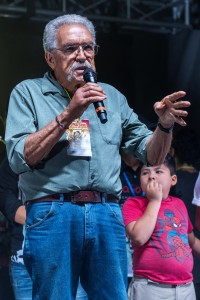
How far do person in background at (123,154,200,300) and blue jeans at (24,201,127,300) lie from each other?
94 cm

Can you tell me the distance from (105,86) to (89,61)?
176mm

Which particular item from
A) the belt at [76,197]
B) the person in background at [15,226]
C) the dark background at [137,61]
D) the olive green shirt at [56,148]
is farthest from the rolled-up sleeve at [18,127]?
the dark background at [137,61]

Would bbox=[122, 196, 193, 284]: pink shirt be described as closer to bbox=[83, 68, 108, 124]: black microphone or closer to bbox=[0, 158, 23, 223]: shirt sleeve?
bbox=[0, 158, 23, 223]: shirt sleeve

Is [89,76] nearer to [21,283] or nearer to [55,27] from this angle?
[55,27]

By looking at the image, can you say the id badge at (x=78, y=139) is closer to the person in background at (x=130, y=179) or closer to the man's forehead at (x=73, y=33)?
the man's forehead at (x=73, y=33)

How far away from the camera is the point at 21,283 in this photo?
3.19 metres

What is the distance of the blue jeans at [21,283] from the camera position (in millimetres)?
3186

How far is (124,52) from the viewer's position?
661cm

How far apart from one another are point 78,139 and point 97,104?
0.18 meters

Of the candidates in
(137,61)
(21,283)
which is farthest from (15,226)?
(137,61)

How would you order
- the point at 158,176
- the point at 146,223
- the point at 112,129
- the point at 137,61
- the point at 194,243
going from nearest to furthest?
the point at 112,129 < the point at 146,223 < the point at 158,176 < the point at 194,243 < the point at 137,61

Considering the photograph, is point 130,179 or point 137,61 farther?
point 137,61

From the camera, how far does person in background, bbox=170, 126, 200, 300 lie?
3764 mm

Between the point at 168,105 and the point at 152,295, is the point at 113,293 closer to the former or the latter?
the point at 168,105
